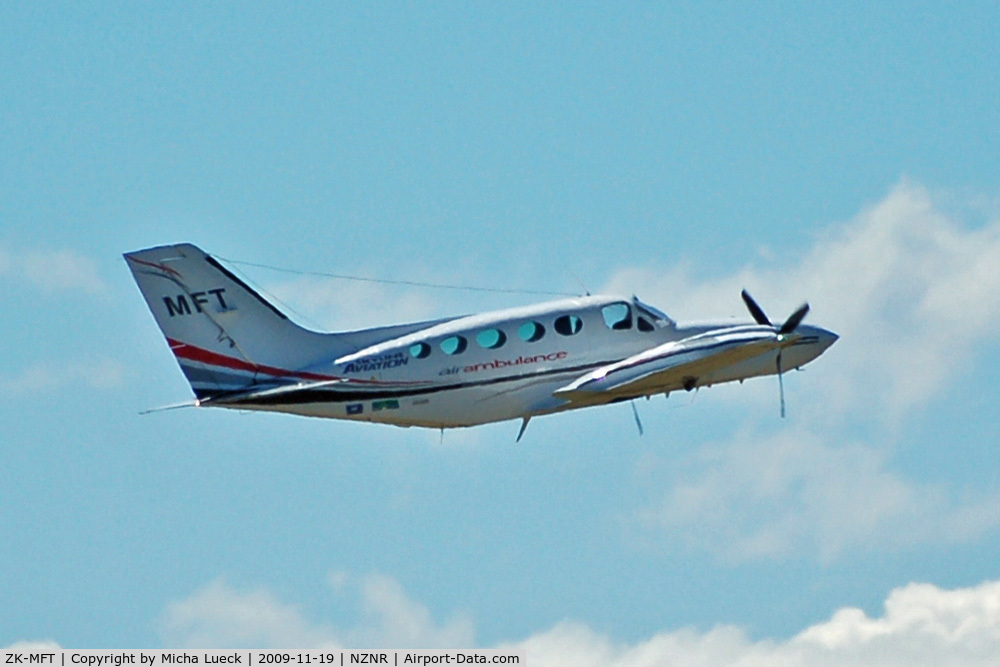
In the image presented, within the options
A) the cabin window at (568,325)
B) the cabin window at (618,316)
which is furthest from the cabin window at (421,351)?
the cabin window at (618,316)

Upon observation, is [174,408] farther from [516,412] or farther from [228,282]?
[516,412]

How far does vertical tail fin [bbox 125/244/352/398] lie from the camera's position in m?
59.5

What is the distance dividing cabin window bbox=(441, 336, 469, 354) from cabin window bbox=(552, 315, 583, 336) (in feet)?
8.58

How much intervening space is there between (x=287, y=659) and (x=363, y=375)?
12.0m

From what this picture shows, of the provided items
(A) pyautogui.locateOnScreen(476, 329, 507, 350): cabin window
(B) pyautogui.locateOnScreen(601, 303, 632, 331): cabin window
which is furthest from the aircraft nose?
(A) pyautogui.locateOnScreen(476, 329, 507, 350): cabin window

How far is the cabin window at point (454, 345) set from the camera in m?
58.2

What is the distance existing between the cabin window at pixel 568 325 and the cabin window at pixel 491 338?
5.12 feet

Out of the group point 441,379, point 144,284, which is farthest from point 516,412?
point 144,284

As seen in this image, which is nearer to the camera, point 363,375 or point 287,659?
point 287,659

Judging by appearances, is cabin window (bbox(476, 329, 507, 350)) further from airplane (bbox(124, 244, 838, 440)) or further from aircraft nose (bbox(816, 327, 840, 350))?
aircraft nose (bbox(816, 327, 840, 350))

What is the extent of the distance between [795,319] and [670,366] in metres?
4.14

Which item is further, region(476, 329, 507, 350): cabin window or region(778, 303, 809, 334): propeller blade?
region(778, 303, 809, 334): propeller blade

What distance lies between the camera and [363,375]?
5831 centimetres

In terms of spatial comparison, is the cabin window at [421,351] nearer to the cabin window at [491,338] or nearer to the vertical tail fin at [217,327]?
the cabin window at [491,338]
